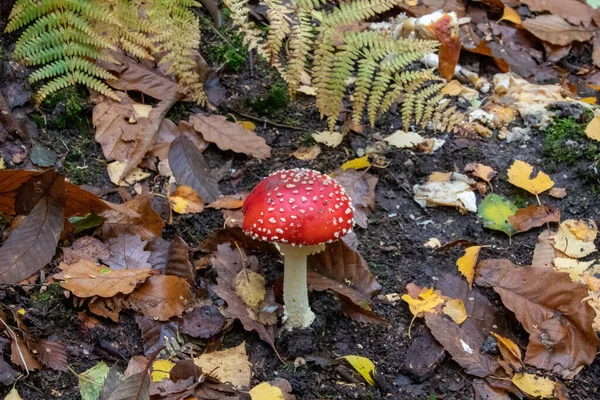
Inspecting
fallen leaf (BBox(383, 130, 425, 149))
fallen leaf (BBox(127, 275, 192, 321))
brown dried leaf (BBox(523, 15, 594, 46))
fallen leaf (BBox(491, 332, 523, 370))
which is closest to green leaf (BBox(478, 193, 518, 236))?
fallen leaf (BBox(383, 130, 425, 149))

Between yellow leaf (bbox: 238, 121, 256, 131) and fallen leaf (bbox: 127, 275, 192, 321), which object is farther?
yellow leaf (bbox: 238, 121, 256, 131)

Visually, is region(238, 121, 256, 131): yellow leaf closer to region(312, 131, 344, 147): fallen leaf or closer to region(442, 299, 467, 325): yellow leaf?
region(312, 131, 344, 147): fallen leaf

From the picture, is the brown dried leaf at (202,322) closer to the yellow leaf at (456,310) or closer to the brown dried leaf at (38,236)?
the brown dried leaf at (38,236)

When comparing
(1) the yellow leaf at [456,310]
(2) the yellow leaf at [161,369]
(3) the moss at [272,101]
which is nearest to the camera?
(2) the yellow leaf at [161,369]

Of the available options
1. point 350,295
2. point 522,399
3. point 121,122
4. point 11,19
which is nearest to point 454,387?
point 522,399

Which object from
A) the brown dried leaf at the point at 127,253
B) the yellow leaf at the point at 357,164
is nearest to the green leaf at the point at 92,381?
the brown dried leaf at the point at 127,253

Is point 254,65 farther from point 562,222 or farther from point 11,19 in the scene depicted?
point 562,222

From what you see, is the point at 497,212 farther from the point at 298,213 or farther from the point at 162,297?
the point at 162,297
